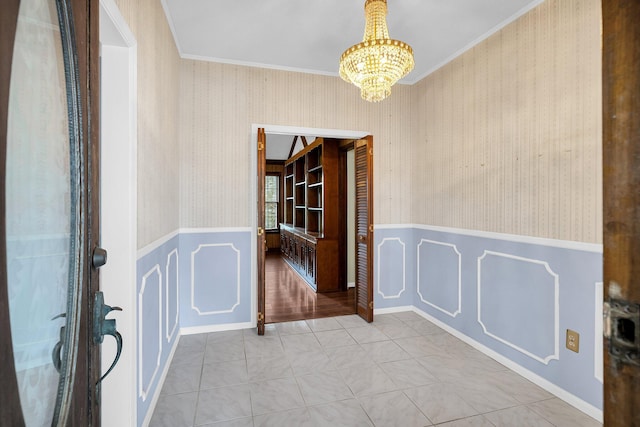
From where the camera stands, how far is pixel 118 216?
4.99 feet

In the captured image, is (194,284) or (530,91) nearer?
(530,91)

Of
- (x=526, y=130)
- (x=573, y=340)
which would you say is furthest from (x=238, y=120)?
(x=573, y=340)

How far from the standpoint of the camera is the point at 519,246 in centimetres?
243

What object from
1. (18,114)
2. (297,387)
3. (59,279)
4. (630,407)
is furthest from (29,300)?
(297,387)

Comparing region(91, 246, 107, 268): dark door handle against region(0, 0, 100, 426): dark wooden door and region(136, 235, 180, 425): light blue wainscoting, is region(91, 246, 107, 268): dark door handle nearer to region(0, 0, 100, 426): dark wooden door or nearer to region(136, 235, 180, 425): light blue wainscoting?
region(0, 0, 100, 426): dark wooden door

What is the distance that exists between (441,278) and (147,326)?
2718mm

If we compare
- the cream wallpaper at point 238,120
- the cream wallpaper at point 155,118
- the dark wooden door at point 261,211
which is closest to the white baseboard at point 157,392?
the dark wooden door at point 261,211

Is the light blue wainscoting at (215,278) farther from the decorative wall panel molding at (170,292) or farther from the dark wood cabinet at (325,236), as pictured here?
the dark wood cabinet at (325,236)

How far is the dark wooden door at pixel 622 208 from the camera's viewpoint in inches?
21.9

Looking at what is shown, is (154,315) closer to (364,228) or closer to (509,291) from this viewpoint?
(364,228)

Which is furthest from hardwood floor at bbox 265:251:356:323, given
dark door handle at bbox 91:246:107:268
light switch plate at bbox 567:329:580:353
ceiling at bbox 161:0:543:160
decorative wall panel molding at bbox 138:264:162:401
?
dark door handle at bbox 91:246:107:268

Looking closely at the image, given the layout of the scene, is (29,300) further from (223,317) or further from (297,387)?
(223,317)

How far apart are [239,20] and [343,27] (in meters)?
0.86

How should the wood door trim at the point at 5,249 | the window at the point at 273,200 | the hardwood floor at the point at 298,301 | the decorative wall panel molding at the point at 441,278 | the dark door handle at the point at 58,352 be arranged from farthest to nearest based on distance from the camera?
1. the window at the point at 273,200
2. the hardwood floor at the point at 298,301
3. the decorative wall panel molding at the point at 441,278
4. the dark door handle at the point at 58,352
5. the wood door trim at the point at 5,249
